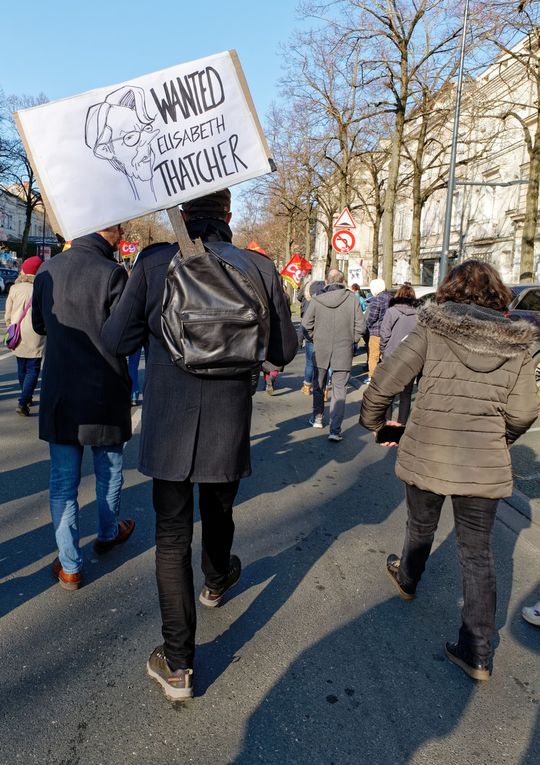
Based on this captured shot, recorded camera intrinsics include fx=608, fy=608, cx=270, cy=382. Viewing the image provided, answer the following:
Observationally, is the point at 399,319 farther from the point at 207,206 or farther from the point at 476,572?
the point at 207,206

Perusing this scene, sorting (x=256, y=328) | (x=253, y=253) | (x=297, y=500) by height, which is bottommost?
(x=297, y=500)

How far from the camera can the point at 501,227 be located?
100 feet

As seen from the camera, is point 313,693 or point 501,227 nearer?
point 313,693

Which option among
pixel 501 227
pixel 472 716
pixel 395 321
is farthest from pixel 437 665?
pixel 501 227

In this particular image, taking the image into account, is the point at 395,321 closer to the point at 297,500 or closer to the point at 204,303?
the point at 297,500

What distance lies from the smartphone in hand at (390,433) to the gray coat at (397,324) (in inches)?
161

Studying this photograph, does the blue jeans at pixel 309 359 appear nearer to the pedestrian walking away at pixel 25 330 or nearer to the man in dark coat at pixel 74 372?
the pedestrian walking away at pixel 25 330

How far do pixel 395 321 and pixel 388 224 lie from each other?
12866mm

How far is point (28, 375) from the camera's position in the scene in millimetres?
7590

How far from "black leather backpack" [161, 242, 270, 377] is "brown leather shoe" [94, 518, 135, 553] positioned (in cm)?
202

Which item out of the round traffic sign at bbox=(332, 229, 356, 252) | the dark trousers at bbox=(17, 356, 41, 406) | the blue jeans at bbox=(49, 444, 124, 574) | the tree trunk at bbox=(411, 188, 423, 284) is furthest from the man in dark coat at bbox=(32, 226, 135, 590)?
the tree trunk at bbox=(411, 188, 423, 284)

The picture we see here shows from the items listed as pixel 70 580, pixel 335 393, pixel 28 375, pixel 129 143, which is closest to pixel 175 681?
pixel 70 580

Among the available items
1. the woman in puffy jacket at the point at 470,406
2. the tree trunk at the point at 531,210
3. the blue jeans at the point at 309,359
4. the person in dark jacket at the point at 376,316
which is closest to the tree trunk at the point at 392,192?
the tree trunk at the point at 531,210

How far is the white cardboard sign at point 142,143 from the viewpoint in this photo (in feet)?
7.97
